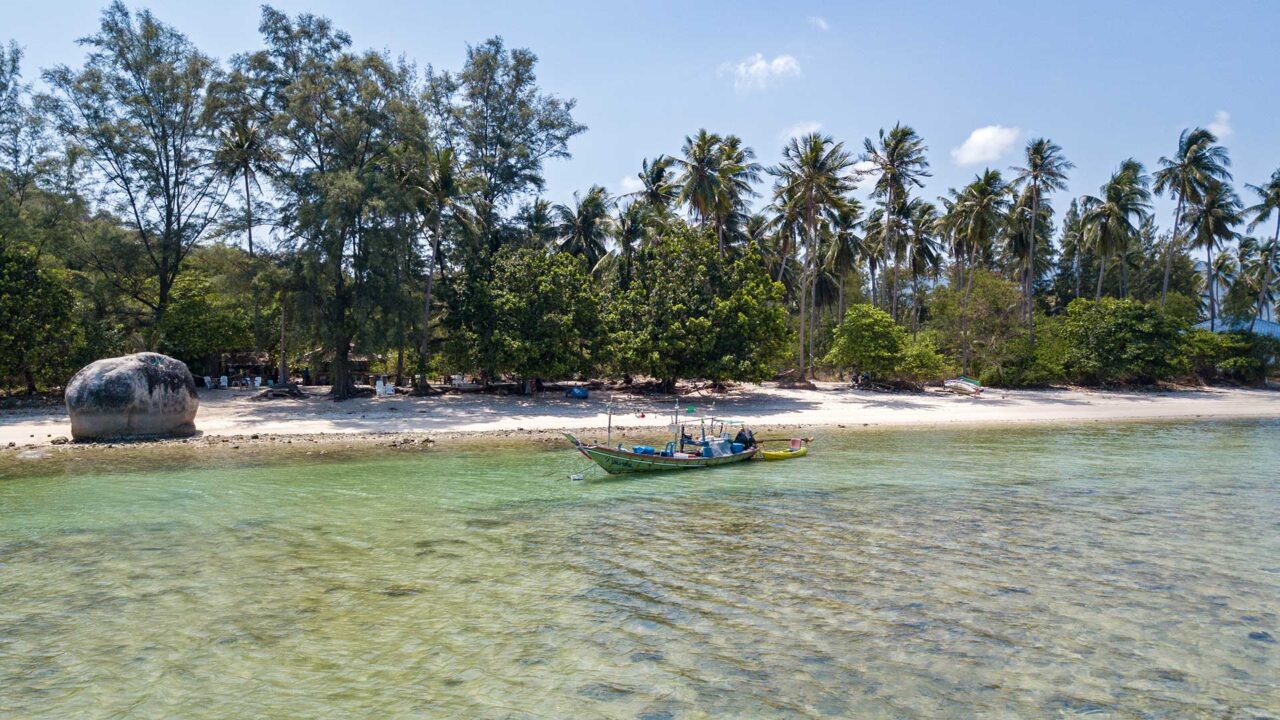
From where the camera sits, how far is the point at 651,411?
120ft

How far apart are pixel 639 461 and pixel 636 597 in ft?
33.5

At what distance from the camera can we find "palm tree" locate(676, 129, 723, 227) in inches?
1679

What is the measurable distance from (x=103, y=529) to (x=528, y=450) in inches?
517

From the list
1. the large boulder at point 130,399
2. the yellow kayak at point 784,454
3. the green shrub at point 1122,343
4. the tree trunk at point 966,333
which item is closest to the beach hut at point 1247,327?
the green shrub at point 1122,343

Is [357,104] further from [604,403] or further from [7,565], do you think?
[7,565]

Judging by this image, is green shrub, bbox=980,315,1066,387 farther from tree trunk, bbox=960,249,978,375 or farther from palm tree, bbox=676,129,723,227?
palm tree, bbox=676,129,723,227

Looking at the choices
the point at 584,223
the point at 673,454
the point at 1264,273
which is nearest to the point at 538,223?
the point at 584,223

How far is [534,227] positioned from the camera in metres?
45.5

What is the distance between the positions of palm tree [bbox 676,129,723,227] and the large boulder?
28.0 metres

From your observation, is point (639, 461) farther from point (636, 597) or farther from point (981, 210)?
point (981, 210)

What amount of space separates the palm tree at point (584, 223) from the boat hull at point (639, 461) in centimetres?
2717

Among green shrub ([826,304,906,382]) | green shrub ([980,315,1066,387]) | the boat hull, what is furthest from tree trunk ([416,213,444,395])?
green shrub ([980,315,1066,387])

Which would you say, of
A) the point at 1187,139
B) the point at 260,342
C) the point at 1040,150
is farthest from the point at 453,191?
the point at 1187,139

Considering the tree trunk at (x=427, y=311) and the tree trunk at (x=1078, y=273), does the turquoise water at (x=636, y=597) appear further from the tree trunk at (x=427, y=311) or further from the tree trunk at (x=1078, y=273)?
the tree trunk at (x=1078, y=273)
